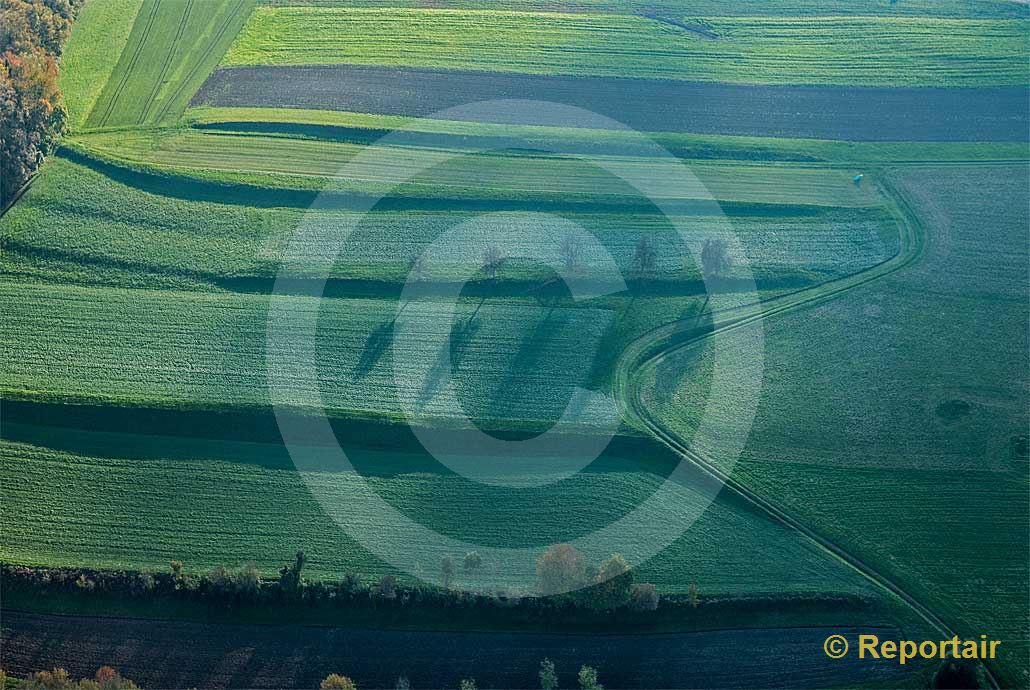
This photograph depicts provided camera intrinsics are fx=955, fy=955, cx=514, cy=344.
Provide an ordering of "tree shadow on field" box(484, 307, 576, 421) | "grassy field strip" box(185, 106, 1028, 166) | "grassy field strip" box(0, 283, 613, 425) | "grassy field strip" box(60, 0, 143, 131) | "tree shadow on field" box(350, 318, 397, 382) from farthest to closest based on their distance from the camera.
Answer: "grassy field strip" box(60, 0, 143, 131) → "grassy field strip" box(185, 106, 1028, 166) → "tree shadow on field" box(350, 318, 397, 382) → "tree shadow on field" box(484, 307, 576, 421) → "grassy field strip" box(0, 283, 613, 425)

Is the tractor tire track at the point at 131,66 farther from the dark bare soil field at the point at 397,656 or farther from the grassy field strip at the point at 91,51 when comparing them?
the dark bare soil field at the point at 397,656

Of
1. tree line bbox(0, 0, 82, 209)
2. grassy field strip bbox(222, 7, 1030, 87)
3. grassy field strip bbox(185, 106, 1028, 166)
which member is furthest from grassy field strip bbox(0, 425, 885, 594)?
grassy field strip bbox(222, 7, 1030, 87)

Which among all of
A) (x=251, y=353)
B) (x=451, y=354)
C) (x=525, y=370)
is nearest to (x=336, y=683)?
(x=451, y=354)

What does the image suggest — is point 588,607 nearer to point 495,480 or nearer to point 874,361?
point 495,480

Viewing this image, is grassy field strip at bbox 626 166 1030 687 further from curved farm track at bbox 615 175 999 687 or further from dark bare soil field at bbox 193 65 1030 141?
dark bare soil field at bbox 193 65 1030 141

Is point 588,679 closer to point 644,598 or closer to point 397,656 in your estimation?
point 644,598

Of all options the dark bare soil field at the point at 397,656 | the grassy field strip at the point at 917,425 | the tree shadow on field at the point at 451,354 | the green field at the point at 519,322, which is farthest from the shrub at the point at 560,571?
the tree shadow on field at the point at 451,354

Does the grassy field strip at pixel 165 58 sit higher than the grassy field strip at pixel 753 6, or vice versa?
the grassy field strip at pixel 753 6
